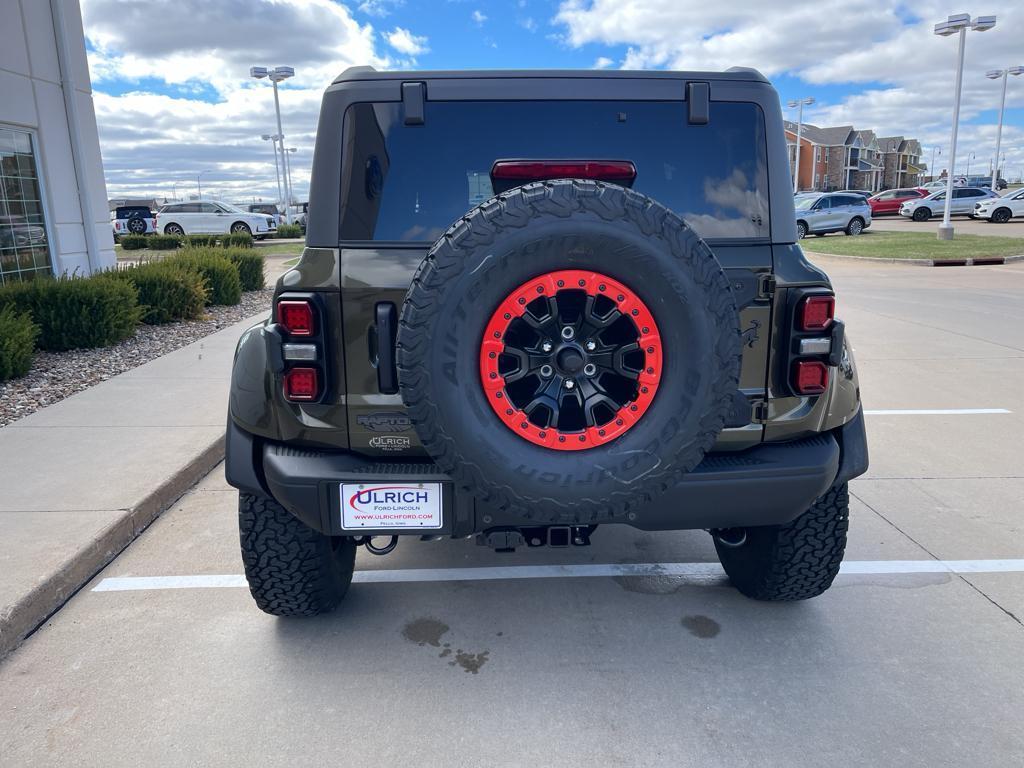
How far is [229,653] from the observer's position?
3029 millimetres

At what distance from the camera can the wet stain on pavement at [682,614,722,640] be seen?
3.14 metres

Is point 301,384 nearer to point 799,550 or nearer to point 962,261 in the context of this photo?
point 799,550

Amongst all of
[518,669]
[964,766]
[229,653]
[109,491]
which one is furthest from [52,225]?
[964,766]

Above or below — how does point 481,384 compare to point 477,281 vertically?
below

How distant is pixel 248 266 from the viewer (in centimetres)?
1467

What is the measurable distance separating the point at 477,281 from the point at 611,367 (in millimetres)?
479

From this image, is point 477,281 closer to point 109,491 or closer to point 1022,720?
point 1022,720

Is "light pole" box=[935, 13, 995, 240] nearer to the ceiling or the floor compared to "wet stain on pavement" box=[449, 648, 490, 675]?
nearer to the ceiling

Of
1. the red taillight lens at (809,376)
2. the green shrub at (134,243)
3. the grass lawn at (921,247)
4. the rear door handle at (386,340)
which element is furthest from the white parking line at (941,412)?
the green shrub at (134,243)

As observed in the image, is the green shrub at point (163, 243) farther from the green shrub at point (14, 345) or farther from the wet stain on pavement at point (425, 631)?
the wet stain on pavement at point (425, 631)

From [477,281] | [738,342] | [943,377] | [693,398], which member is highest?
[477,281]

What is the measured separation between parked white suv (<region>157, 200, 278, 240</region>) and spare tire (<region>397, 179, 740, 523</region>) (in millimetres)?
33819

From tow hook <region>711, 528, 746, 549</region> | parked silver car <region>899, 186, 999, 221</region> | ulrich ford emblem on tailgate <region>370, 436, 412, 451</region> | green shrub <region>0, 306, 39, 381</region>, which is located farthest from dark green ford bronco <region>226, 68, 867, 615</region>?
parked silver car <region>899, 186, 999, 221</region>

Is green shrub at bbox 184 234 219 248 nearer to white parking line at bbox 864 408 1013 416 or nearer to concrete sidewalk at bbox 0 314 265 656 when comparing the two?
concrete sidewalk at bbox 0 314 265 656
